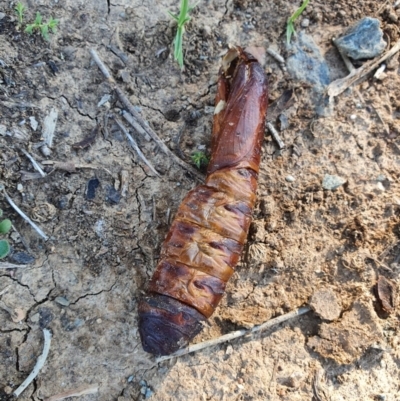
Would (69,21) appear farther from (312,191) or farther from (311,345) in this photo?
(311,345)

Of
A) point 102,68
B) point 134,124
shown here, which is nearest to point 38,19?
point 102,68

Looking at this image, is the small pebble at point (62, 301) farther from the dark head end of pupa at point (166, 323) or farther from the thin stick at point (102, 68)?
the thin stick at point (102, 68)

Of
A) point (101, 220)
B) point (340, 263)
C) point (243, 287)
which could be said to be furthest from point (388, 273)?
point (101, 220)

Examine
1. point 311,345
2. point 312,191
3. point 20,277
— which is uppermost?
point 312,191

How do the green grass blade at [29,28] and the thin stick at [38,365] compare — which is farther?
the green grass blade at [29,28]

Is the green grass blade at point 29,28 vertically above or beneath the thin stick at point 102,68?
above

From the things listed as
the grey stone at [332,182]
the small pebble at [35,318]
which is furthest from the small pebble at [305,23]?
the small pebble at [35,318]

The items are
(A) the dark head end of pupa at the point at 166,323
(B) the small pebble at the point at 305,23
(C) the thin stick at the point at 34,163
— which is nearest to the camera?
(A) the dark head end of pupa at the point at 166,323

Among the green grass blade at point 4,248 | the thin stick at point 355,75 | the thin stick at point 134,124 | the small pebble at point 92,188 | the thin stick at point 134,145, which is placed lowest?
the green grass blade at point 4,248
